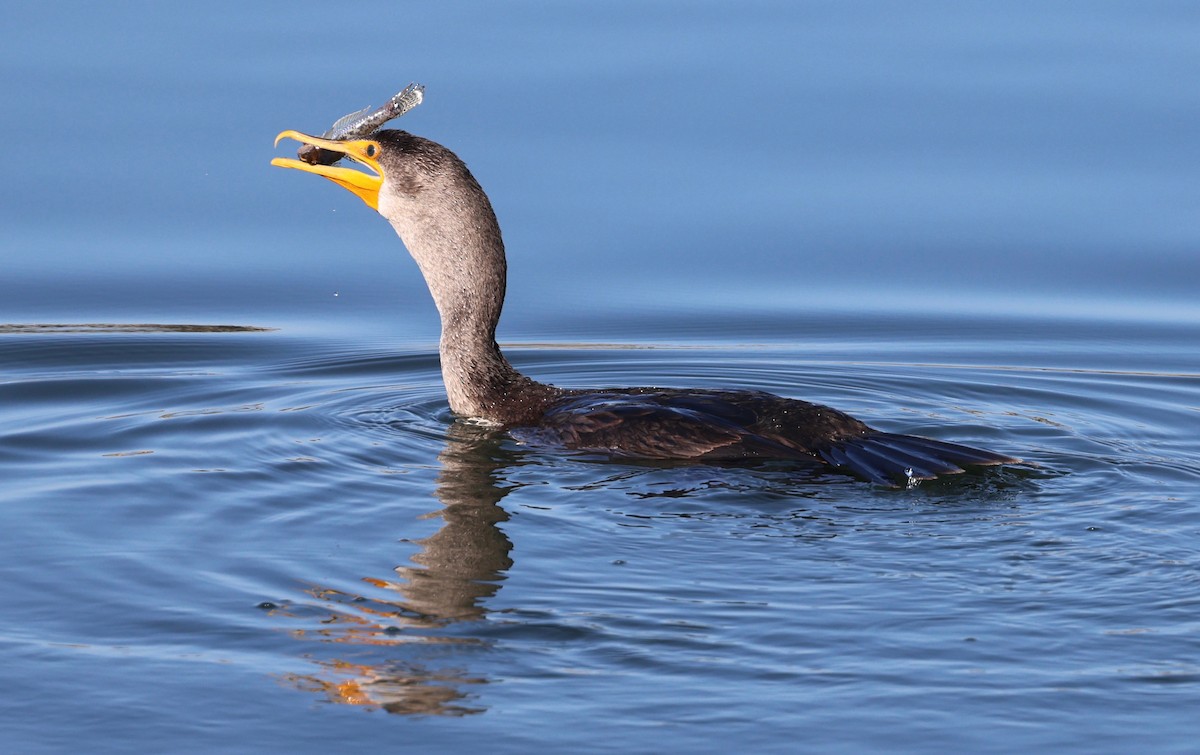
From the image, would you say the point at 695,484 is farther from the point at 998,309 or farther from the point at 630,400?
the point at 998,309

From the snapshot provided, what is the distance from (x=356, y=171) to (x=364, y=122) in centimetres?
27

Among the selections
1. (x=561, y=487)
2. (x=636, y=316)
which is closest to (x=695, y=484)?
(x=561, y=487)

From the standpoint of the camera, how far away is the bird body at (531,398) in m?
7.96

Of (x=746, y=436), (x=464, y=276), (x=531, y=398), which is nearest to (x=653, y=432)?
(x=746, y=436)

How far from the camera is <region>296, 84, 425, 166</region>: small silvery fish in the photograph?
Result: 929cm

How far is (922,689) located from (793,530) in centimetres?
174

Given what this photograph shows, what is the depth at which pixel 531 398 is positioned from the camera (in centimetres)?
911

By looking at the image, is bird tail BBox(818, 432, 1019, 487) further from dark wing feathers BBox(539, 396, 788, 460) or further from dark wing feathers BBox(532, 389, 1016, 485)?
dark wing feathers BBox(539, 396, 788, 460)

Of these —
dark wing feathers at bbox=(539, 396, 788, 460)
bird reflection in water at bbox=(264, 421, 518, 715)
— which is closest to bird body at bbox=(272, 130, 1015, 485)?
dark wing feathers at bbox=(539, 396, 788, 460)

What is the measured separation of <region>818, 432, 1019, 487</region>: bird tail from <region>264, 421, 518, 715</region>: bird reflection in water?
59.9 inches

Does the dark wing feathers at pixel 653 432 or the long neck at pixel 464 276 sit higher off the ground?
the long neck at pixel 464 276

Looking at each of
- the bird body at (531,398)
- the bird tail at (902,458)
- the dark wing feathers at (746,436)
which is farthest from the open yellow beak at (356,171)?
the bird tail at (902,458)

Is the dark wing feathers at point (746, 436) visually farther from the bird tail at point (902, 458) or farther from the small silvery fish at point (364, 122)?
the small silvery fish at point (364, 122)

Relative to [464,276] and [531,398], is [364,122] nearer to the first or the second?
[464,276]
